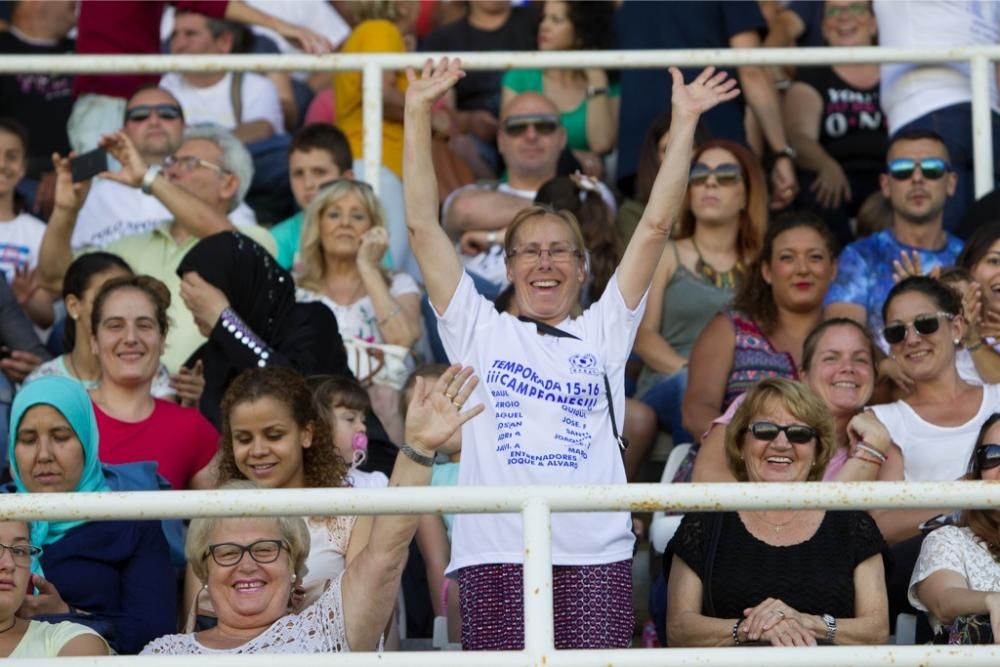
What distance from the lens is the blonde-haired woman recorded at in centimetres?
664

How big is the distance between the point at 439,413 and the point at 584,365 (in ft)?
2.28

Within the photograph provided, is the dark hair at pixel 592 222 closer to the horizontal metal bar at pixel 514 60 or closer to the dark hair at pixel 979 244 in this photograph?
the horizontal metal bar at pixel 514 60

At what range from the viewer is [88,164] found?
6.93 meters

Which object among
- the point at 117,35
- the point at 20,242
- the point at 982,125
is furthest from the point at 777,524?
the point at 117,35

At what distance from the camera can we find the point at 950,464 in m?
5.84

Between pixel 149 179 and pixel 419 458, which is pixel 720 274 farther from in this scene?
pixel 419 458

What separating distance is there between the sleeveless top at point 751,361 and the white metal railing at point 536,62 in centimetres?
111

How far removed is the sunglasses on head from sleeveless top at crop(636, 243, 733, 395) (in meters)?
2.11

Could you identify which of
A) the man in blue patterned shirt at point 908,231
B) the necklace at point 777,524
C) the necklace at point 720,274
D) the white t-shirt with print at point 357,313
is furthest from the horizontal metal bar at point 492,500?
the necklace at point 720,274

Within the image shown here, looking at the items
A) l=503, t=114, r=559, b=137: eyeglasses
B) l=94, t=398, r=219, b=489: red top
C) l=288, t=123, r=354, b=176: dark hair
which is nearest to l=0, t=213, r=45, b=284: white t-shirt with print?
l=288, t=123, r=354, b=176: dark hair

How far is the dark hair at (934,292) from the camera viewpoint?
19.8 feet

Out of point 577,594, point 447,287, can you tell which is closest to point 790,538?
point 577,594

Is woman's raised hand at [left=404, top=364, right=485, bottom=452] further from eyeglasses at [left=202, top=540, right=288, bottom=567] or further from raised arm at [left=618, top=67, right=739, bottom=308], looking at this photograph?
raised arm at [left=618, top=67, right=739, bottom=308]

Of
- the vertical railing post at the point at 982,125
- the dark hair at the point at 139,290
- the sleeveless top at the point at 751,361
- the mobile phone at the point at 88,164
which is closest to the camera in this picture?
the dark hair at the point at 139,290
